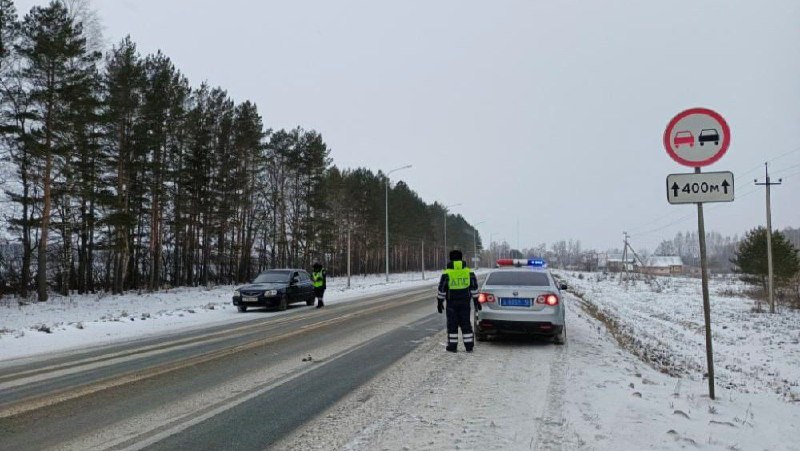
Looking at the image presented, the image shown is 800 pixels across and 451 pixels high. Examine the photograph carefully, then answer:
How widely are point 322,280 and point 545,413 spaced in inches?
646


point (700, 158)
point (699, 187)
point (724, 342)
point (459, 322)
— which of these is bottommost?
point (724, 342)

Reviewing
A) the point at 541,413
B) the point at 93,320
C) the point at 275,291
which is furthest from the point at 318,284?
the point at 541,413

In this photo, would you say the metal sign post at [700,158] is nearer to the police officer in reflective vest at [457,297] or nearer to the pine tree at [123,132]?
the police officer in reflective vest at [457,297]

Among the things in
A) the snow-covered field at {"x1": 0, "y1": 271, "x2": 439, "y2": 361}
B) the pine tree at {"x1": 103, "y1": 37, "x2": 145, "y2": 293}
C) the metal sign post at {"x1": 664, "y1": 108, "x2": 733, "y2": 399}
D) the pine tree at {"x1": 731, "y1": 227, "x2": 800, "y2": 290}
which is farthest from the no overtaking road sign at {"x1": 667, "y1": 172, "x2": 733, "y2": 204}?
the pine tree at {"x1": 731, "y1": 227, "x2": 800, "y2": 290}

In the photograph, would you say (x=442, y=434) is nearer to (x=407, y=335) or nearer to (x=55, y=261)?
(x=407, y=335)

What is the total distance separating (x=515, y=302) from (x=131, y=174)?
2900 centimetres

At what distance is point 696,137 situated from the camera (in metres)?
6.07

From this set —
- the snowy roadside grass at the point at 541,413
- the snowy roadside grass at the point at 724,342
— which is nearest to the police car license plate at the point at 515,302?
the snowy roadside grass at the point at 541,413

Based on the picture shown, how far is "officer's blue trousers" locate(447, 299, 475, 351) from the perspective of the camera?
9.20m

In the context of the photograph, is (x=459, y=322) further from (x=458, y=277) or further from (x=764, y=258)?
(x=764, y=258)

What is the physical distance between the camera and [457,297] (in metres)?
9.27

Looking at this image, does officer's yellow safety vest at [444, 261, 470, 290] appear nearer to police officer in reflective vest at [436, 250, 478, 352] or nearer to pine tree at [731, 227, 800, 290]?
police officer in reflective vest at [436, 250, 478, 352]

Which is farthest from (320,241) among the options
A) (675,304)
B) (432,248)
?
(432,248)

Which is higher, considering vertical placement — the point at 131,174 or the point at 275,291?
the point at 131,174
